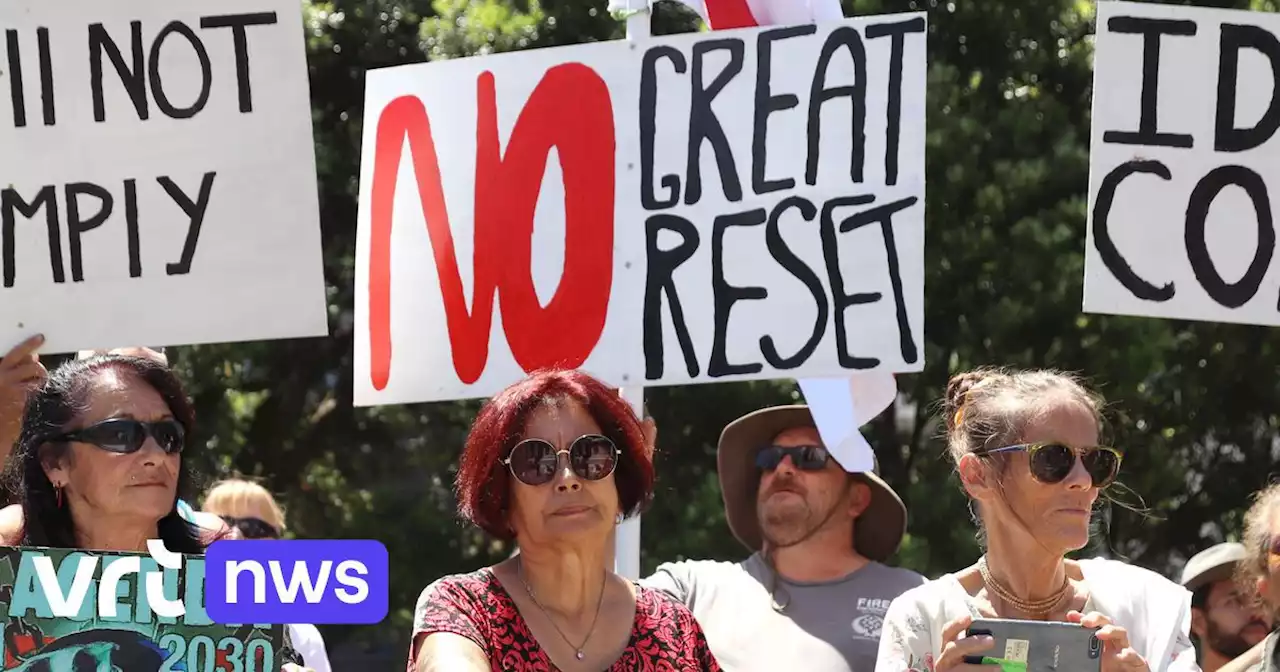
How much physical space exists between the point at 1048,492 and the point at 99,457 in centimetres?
168

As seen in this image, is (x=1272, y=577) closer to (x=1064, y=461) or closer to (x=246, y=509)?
(x=1064, y=461)

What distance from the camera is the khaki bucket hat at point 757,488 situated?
495cm

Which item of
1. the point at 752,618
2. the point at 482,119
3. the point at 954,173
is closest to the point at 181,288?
the point at 482,119

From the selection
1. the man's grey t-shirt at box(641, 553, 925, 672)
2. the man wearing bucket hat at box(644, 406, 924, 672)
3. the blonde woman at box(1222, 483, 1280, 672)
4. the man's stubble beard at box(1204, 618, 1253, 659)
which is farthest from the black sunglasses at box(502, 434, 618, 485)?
the man's stubble beard at box(1204, 618, 1253, 659)

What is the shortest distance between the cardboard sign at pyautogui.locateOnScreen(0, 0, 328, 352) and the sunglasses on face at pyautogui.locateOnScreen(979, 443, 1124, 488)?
4.19 feet

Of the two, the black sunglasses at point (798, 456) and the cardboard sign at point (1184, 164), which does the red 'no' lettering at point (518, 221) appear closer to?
the black sunglasses at point (798, 456)

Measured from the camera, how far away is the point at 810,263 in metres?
4.15

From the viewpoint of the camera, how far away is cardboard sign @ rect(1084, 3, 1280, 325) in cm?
395

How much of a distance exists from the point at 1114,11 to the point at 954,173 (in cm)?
380

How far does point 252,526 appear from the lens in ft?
17.1

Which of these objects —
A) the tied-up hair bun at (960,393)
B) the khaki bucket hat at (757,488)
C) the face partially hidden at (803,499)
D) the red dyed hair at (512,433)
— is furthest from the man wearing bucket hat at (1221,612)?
the red dyed hair at (512,433)

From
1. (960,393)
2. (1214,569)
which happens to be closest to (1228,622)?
(1214,569)

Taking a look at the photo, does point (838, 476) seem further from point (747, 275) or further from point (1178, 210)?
point (1178, 210)

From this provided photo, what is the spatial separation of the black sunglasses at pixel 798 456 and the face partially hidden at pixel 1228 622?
1.04 meters
